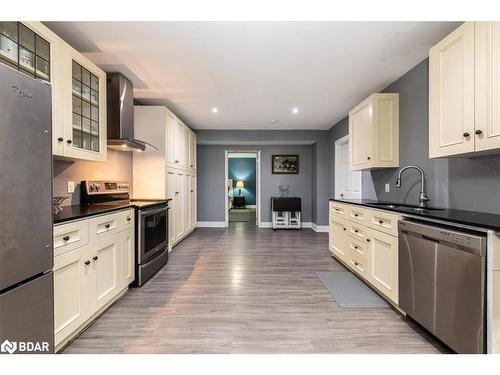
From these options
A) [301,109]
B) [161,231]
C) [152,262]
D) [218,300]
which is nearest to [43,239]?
[218,300]

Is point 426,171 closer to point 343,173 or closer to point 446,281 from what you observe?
point 446,281

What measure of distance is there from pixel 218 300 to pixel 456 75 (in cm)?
259

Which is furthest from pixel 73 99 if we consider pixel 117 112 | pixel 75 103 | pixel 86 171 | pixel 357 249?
pixel 357 249

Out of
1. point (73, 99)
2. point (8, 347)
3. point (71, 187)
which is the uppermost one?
point (73, 99)

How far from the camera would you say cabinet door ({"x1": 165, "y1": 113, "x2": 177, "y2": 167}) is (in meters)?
3.82

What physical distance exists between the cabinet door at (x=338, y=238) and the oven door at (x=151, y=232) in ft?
7.58

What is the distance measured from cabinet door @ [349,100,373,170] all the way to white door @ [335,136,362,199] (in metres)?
1.12

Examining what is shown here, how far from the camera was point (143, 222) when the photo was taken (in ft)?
8.78

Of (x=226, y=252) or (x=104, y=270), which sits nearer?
(x=104, y=270)

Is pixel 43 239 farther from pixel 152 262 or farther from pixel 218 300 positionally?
pixel 152 262

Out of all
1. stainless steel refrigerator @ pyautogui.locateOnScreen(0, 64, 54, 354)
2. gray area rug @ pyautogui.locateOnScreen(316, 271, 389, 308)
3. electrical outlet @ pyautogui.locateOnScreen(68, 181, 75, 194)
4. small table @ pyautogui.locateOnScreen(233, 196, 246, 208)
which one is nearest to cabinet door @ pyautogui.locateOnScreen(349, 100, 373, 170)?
gray area rug @ pyautogui.locateOnScreen(316, 271, 389, 308)

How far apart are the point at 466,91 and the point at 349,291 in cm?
193

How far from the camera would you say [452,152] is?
1.85 metres
